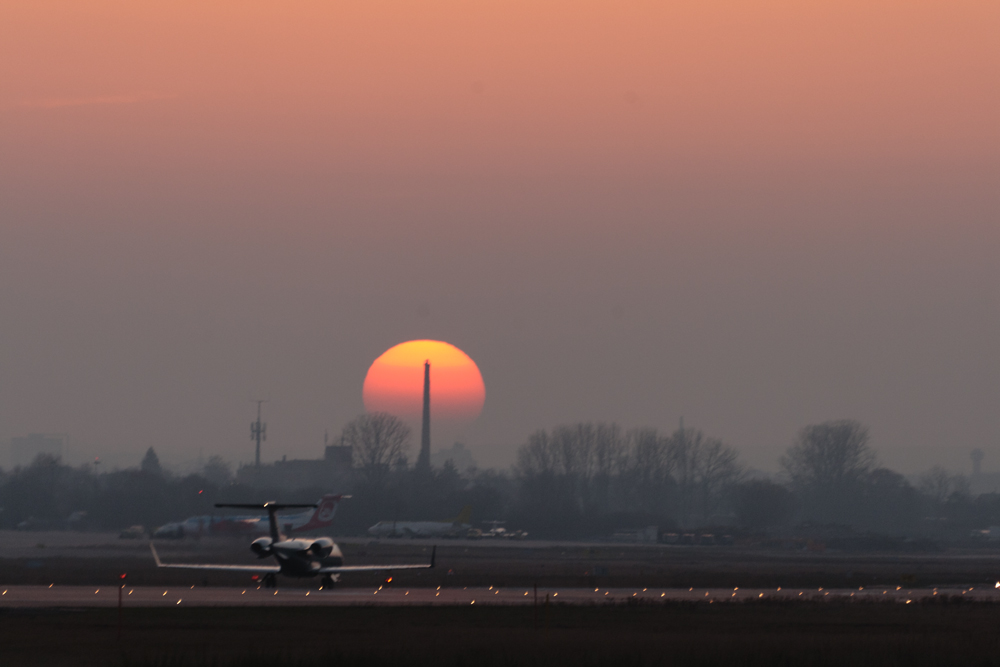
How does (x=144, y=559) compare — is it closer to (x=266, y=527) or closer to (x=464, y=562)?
(x=266, y=527)

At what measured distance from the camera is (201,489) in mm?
171125

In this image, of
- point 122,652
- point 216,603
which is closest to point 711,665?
point 122,652

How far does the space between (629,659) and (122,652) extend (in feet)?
45.1

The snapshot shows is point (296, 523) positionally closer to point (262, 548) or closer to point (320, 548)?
point (262, 548)

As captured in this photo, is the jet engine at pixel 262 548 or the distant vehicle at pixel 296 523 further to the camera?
the distant vehicle at pixel 296 523

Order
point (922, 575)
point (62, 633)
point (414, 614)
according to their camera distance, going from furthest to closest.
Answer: point (922, 575)
point (414, 614)
point (62, 633)

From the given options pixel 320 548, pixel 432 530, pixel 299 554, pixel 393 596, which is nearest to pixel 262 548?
pixel 299 554

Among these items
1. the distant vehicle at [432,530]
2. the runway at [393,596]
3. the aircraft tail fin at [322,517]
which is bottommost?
the runway at [393,596]

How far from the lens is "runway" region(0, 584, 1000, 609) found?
52.7m

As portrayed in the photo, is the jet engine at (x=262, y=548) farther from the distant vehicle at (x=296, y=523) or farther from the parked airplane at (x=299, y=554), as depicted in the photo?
the distant vehicle at (x=296, y=523)

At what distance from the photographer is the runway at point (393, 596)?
52656mm

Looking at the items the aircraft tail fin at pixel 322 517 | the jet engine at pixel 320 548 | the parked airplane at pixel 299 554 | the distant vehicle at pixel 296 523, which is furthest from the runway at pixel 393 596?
the aircraft tail fin at pixel 322 517

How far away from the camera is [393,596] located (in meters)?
59.2

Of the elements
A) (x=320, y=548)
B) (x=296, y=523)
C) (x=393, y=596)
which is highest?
(x=296, y=523)
